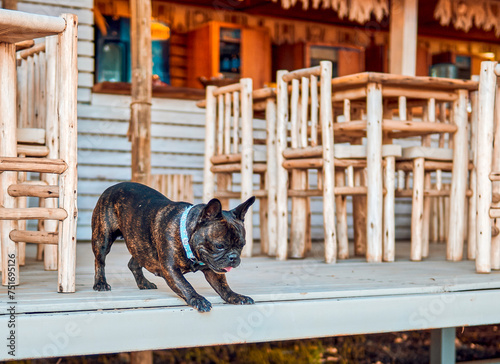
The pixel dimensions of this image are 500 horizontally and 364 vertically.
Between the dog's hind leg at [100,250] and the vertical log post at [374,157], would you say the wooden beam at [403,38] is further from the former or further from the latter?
the dog's hind leg at [100,250]

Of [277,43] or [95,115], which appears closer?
[95,115]

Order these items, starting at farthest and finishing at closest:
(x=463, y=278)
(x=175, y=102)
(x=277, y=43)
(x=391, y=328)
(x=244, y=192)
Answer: (x=277, y=43) < (x=175, y=102) < (x=244, y=192) < (x=463, y=278) < (x=391, y=328)

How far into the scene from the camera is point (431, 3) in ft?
26.7

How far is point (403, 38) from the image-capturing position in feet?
21.5

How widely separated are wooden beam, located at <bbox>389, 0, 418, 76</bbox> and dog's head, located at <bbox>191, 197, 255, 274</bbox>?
451cm

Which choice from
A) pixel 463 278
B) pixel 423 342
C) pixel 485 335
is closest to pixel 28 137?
pixel 463 278

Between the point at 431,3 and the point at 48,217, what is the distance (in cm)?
654

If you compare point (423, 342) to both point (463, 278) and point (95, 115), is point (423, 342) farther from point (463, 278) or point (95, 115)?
point (95, 115)

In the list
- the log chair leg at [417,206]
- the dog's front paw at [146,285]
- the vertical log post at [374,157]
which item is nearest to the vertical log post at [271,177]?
the vertical log post at [374,157]

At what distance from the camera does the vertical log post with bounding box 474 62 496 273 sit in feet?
12.5

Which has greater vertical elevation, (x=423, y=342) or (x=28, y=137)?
(x=28, y=137)

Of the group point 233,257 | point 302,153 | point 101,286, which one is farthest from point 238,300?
point 302,153

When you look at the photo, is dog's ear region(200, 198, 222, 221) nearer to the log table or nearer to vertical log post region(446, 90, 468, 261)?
the log table

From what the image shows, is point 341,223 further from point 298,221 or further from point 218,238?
point 218,238
